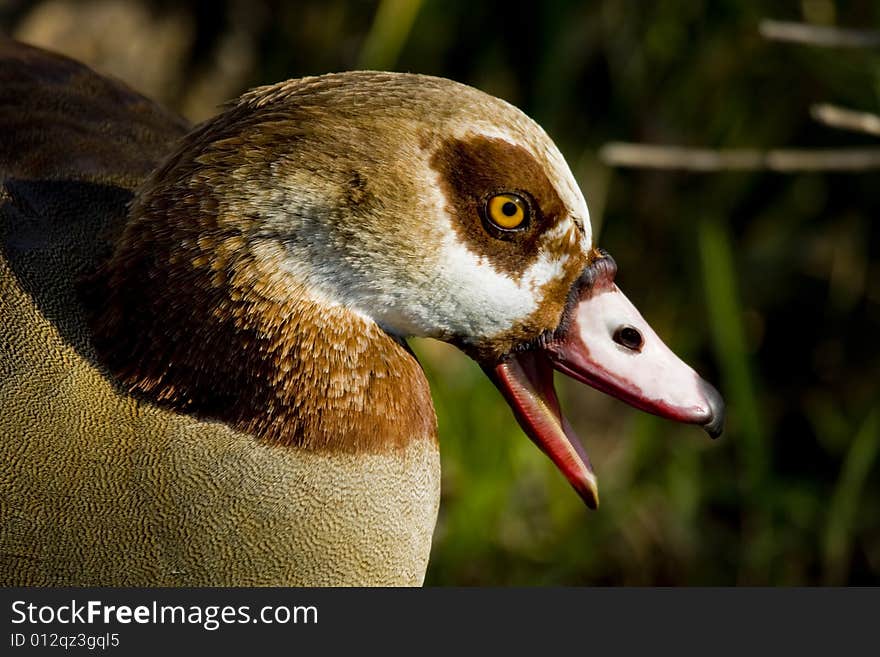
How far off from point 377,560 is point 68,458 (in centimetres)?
45

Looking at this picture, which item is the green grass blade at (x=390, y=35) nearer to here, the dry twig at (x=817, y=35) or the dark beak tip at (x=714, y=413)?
the dry twig at (x=817, y=35)

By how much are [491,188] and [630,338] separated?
0.32 metres

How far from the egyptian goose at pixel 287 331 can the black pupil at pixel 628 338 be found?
1 cm

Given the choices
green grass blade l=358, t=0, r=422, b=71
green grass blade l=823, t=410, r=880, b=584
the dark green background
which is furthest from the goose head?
green grass blade l=358, t=0, r=422, b=71

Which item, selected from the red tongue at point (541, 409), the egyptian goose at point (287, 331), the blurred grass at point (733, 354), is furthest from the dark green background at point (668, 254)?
the egyptian goose at point (287, 331)

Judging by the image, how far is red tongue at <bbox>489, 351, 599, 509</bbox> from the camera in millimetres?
1909

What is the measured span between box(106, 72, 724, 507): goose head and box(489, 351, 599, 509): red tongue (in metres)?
0.02

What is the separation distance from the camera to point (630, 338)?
1.90m

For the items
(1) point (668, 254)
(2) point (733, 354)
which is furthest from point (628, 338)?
(1) point (668, 254)

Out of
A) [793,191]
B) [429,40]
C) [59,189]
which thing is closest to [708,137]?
[793,191]

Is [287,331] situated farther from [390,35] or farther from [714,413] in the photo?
[390,35]

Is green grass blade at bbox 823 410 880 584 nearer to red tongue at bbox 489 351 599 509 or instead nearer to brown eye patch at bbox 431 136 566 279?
red tongue at bbox 489 351 599 509

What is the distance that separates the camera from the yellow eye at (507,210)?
5.84 feet

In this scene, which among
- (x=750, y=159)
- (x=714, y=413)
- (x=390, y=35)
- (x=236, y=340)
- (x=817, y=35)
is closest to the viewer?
(x=236, y=340)
